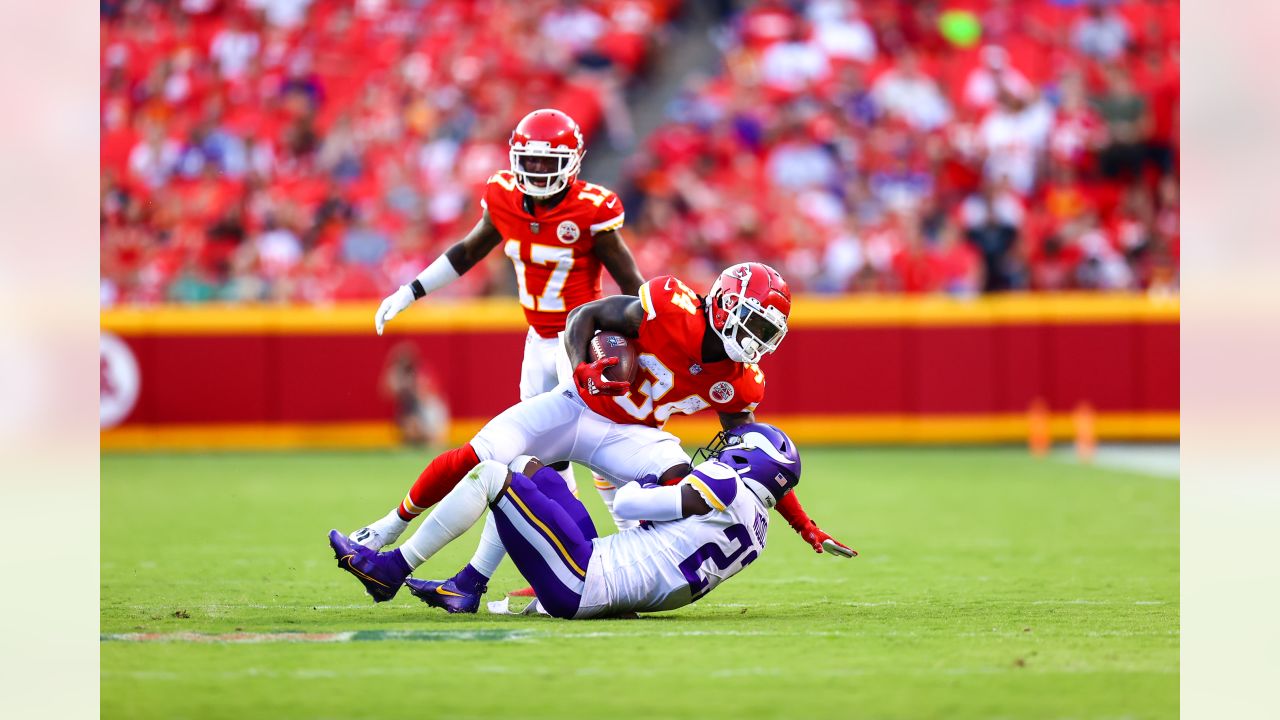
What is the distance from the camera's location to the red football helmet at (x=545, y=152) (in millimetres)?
7320

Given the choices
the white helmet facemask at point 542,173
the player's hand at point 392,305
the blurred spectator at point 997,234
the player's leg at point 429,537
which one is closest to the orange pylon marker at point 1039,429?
the blurred spectator at point 997,234

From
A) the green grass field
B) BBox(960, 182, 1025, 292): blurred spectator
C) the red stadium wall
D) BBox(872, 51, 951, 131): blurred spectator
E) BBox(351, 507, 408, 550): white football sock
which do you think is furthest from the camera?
BBox(872, 51, 951, 131): blurred spectator

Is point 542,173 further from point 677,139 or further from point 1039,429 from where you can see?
point 677,139

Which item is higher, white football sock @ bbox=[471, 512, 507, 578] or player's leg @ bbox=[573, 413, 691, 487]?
player's leg @ bbox=[573, 413, 691, 487]

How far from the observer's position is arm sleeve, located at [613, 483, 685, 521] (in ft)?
19.6

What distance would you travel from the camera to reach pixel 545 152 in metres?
7.35

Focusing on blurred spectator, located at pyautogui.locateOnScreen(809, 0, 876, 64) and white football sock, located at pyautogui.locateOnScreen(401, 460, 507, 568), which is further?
blurred spectator, located at pyautogui.locateOnScreen(809, 0, 876, 64)

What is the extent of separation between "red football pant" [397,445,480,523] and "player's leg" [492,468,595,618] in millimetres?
385

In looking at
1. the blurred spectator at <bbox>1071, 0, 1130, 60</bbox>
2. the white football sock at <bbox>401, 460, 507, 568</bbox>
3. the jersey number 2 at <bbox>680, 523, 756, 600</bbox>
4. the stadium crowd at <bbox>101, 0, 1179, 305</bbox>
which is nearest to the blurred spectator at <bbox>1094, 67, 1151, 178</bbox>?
the stadium crowd at <bbox>101, 0, 1179, 305</bbox>

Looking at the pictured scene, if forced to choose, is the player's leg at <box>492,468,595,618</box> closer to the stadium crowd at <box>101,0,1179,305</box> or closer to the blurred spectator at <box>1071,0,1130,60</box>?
the stadium crowd at <box>101,0,1179,305</box>

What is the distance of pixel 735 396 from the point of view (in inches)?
262

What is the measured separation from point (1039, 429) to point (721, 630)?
987cm
